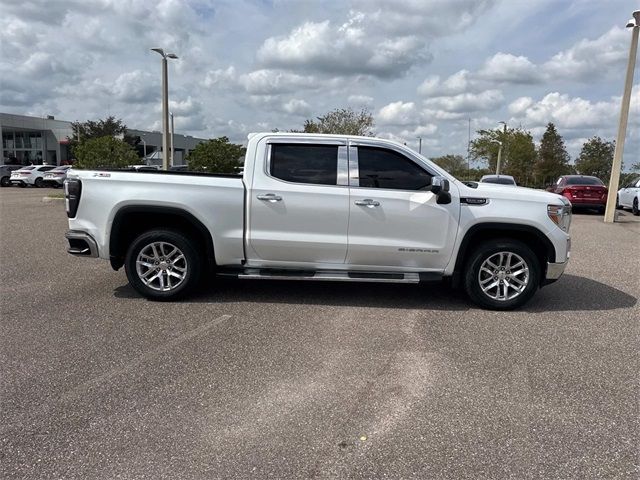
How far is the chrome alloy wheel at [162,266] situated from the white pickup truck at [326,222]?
12 millimetres

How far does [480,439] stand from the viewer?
124 inches

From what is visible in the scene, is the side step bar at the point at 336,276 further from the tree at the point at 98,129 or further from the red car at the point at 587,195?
the tree at the point at 98,129

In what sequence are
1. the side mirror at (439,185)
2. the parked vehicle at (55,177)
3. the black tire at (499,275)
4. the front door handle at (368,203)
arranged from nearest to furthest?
1. the side mirror at (439,185)
2. the front door handle at (368,203)
3. the black tire at (499,275)
4. the parked vehicle at (55,177)

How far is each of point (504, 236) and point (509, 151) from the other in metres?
45.2

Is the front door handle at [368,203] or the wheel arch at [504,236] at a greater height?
the front door handle at [368,203]

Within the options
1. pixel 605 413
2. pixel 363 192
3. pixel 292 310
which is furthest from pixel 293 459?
pixel 363 192

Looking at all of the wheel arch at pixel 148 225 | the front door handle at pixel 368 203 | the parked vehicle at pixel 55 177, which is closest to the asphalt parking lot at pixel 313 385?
the wheel arch at pixel 148 225

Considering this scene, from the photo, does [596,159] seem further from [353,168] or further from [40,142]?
[40,142]

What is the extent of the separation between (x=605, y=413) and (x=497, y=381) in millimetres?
747

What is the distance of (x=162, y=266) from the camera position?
19.4 ft

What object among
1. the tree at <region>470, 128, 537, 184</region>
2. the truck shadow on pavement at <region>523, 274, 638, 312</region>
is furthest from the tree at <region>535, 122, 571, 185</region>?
the truck shadow on pavement at <region>523, 274, 638, 312</region>

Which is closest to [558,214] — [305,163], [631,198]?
[305,163]

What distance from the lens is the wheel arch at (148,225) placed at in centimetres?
577

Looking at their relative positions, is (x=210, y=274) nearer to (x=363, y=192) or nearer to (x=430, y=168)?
(x=363, y=192)
